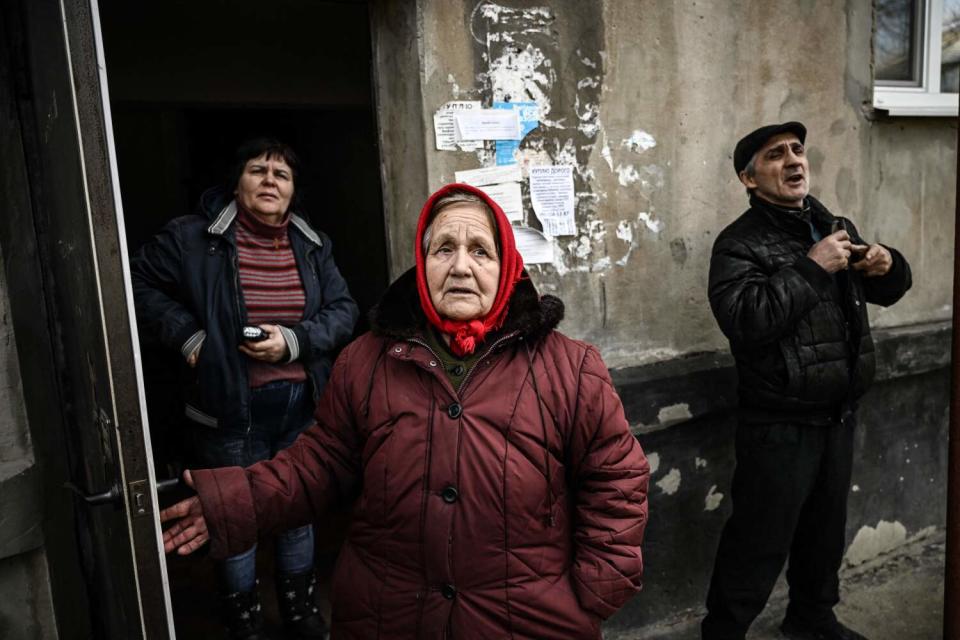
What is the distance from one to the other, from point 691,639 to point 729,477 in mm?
728

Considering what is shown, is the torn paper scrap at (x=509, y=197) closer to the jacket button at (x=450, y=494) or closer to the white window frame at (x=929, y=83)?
the jacket button at (x=450, y=494)

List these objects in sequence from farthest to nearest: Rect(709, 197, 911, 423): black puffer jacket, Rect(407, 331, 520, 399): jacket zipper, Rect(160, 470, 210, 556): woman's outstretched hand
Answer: Rect(709, 197, 911, 423): black puffer jacket
Rect(407, 331, 520, 399): jacket zipper
Rect(160, 470, 210, 556): woman's outstretched hand

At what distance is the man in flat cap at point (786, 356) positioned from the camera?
281 cm

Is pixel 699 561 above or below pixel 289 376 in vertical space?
below

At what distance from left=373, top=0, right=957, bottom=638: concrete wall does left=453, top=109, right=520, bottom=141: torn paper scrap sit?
64mm

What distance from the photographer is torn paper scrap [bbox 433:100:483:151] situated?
2848 mm

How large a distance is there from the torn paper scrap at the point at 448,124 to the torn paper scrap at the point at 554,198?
338mm

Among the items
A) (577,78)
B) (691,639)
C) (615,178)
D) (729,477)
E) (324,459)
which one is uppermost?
(577,78)

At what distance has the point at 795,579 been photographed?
328cm

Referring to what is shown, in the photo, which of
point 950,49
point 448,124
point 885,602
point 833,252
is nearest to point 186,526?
point 448,124

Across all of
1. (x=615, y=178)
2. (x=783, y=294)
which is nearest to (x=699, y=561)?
(x=783, y=294)

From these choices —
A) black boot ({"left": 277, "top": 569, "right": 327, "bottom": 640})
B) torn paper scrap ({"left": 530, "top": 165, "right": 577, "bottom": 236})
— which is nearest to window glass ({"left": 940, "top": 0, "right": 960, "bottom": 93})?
torn paper scrap ({"left": 530, "top": 165, "right": 577, "bottom": 236})

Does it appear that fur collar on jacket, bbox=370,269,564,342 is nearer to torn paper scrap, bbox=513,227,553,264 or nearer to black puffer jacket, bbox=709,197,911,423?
torn paper scrap, bbox=513,227,553,264

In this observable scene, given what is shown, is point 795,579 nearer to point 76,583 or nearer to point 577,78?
point 577,78
